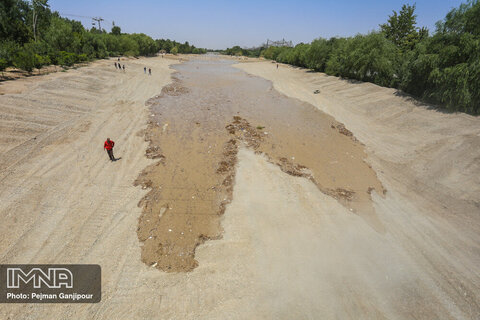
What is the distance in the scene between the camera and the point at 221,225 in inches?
303

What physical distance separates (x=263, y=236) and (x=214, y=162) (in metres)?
5.78

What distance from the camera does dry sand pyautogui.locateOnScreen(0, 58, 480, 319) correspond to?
5422 mm

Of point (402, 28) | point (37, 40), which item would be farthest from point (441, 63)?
point (37, 40)

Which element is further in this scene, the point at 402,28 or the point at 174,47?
the point at 174,47

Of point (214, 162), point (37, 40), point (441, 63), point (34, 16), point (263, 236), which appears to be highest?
point (34, 16)

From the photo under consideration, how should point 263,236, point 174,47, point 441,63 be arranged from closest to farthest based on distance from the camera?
point 263,236
point 441,63
point 174,47

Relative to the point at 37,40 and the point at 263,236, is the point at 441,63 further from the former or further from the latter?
the point at 37,40

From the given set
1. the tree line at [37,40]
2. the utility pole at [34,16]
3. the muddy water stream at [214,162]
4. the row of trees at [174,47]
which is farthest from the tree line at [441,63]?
the row of trees at [174,47]

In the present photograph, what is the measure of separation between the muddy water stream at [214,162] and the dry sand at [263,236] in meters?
0.43

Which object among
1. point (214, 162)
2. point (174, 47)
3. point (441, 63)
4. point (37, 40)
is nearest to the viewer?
point (214, 162)

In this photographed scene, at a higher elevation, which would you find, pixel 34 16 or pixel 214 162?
pixel 34 16

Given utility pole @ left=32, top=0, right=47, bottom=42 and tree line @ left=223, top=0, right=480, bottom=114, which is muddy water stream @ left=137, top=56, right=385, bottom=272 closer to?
tree line @ left=223, top=0, right=480, bottom=114

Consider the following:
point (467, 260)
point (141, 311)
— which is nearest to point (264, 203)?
point (141, 311)

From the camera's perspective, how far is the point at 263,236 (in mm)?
7301
